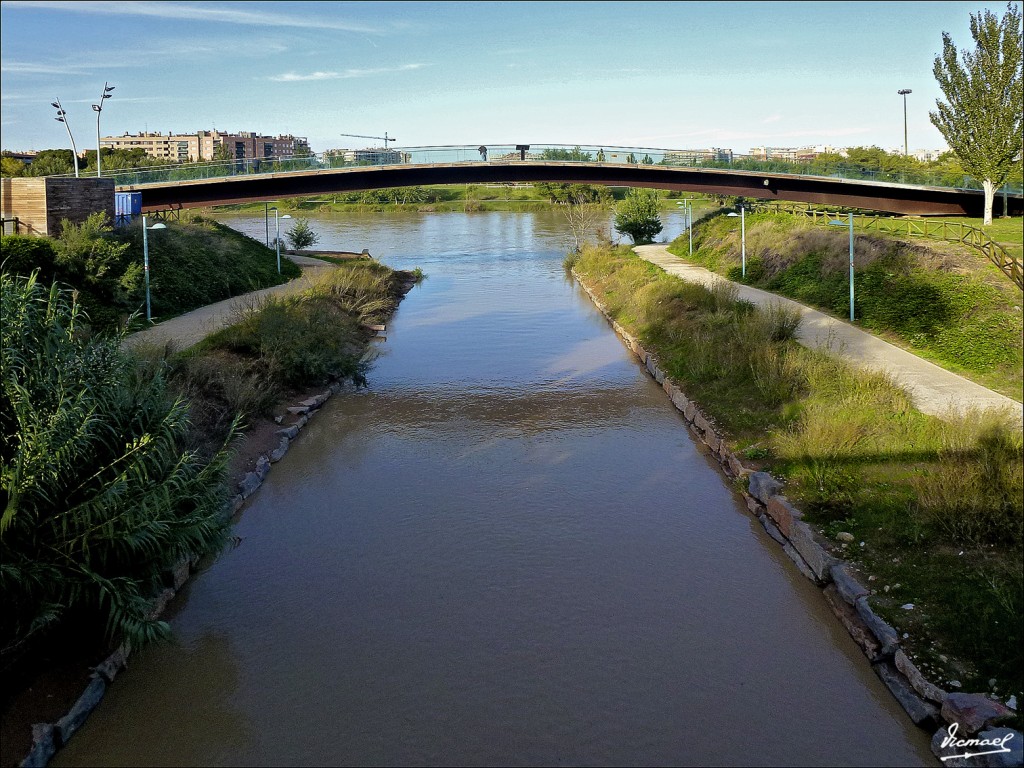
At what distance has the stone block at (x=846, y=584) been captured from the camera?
8414 mm

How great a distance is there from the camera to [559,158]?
41.5 meters

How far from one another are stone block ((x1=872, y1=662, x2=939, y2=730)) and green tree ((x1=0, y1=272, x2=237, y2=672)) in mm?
5969

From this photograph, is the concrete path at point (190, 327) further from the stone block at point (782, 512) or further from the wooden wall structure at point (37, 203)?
the stone block at point (782, 512)

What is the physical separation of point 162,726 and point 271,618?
5.80ft

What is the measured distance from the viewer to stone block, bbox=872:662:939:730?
6875 millimetres

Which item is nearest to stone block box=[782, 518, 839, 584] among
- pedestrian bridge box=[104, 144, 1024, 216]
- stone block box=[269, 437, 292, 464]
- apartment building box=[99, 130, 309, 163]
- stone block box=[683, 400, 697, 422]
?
stone block box=[683, 400, 697, 422]

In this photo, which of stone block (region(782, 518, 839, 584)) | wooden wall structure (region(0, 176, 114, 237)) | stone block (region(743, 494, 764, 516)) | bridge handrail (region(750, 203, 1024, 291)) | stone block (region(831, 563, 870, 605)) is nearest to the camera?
stone block (region(831, 563, 870, 605))

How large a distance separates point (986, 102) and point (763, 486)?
91.5 feet

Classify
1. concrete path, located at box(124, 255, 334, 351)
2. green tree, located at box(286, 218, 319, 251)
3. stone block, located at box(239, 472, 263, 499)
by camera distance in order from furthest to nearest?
green tree, located at box(286, 218, 319, 251), concrete path, located at box(124, 255, 334, 351), stone block, located at box(239, 472, 263, 499)

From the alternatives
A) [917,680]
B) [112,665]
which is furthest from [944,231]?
[112,665]

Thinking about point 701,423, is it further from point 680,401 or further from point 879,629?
point 879,629

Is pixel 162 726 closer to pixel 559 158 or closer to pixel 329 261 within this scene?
pixel 329 261

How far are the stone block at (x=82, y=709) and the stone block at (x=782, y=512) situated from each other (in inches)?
279

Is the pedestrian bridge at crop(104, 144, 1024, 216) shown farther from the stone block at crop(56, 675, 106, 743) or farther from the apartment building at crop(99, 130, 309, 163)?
the apartment building at crop(99, 130, 309, 163)
